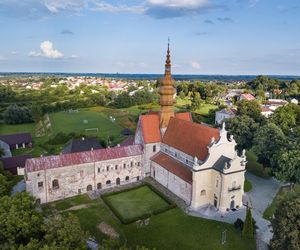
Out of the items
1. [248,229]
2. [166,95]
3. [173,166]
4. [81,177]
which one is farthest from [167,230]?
[166,95]

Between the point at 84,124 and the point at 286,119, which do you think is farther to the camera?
the point at 84,124

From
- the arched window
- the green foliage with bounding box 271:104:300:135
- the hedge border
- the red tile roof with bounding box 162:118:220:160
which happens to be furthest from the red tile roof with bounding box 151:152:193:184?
the green foliage with bounding box 271:104:300:135

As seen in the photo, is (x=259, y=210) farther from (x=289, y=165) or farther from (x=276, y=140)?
(x=276, y=140)

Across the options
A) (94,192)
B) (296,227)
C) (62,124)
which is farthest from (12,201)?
(62,124)

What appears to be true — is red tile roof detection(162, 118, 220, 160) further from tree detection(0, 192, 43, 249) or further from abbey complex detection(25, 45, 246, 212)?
tree detection(0, 192, 43, 249)

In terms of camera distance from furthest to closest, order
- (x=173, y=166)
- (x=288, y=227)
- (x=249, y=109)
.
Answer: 1. (x=249, y=109)
2. (x=173, y=166)
3. (x=288, y=227)

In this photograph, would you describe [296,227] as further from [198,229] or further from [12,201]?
[12,201]

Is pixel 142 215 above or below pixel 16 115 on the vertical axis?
below

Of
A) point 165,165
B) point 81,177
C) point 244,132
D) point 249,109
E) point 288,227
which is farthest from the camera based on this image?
point 249,109
